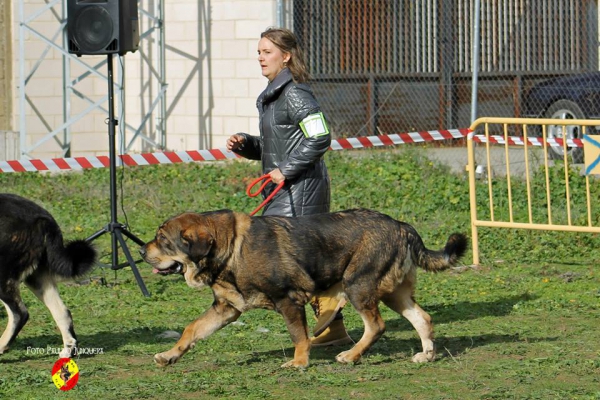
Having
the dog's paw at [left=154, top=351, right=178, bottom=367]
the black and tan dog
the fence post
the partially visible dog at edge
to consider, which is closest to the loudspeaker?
the partially visible dog at edge

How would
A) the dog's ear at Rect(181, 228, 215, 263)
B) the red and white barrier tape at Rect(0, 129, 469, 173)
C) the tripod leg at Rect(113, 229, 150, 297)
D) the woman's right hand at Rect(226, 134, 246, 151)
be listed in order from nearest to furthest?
the dog's ear at Rect(181, 228, 215, 263) → the woman's right hand at Rect(226, 134, 246, 151) → the tripod leg at Rect(113, 229, 150, 297) → the red and white barrier tape at Rect(0, 129, 469, 173)

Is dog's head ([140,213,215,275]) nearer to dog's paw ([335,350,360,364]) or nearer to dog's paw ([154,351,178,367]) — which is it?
dog's paw ([154,351,178,367])

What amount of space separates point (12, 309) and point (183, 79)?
36.5ft

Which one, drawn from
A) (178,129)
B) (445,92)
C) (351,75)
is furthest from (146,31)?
(445,92)

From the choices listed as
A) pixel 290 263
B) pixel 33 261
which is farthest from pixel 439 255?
pixel 33 261

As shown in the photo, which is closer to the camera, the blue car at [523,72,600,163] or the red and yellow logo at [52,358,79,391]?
the red and yellow logo at [52,358,79,391]

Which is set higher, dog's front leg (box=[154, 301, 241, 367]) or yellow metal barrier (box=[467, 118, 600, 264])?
yellow metal barrier (box=[467, 118, 600, 264])

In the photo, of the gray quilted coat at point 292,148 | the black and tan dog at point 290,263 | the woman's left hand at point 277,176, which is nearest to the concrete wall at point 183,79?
the gray quilted coat at point 292,148

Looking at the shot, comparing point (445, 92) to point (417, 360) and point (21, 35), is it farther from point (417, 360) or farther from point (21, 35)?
point (417, 360)

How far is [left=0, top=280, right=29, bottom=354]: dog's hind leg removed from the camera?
22.9 ft

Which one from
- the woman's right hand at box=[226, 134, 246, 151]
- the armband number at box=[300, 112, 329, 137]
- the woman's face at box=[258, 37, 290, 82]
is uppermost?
the woman's face at box=[258, 37, 290, 82]

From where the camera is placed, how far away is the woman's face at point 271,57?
725 cm

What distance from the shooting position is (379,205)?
43.8 ft

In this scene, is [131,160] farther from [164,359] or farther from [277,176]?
[164,359]
